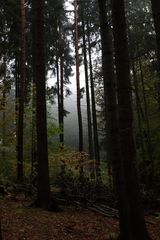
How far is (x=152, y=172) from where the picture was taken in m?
19.4

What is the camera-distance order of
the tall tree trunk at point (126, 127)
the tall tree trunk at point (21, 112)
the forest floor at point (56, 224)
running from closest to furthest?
the tall tree trunk at point (126, 127) → the forest floor at point (56, 224) → the tall tree trunk at point (21, 112)

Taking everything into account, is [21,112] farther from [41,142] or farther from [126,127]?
[126,127]

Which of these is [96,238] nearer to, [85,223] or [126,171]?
[85,223]

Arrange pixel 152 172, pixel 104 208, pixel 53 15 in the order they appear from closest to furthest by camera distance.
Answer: pixel 104 208, pixel 152 172, pixel 53 15

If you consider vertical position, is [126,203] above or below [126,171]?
below

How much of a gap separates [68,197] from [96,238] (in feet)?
12.7

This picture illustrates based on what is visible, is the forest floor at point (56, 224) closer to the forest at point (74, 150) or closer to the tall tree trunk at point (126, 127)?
the forest at point (74, 150)

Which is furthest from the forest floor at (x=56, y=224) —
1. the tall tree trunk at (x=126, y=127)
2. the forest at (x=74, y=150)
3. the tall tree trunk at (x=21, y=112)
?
the tall tree trunk at (x=21, y=112)

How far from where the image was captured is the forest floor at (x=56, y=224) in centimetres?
924

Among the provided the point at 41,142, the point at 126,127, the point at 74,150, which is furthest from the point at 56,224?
the point at 74,150

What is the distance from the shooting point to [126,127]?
8977 mm

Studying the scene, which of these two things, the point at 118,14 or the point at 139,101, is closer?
the point at 118,14

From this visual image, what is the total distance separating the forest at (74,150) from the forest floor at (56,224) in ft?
0.09

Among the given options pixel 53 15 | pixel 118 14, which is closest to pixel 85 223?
pixel 118 14
